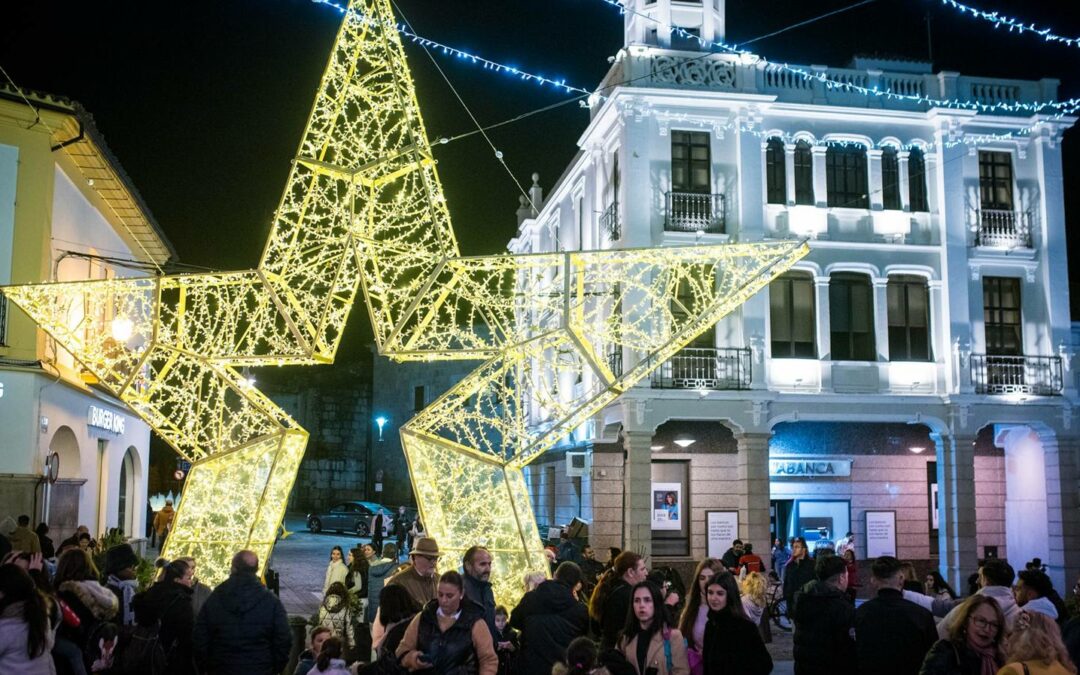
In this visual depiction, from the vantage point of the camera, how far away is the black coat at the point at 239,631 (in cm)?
755

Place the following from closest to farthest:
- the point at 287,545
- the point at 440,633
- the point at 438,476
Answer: the point at 440,633 < the point at 438,476 < the point at 287,545

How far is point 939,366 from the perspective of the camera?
1032 inches

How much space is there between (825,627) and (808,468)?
805 inches

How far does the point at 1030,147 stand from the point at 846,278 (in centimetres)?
602

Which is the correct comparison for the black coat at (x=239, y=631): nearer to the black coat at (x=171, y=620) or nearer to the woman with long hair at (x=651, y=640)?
the black coat at (x=171, y=620)

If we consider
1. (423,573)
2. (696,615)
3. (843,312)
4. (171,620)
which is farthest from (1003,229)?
(171,620)

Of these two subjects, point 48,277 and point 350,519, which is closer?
point 48,277

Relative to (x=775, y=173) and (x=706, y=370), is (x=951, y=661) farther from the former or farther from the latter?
(x=775, y=173)

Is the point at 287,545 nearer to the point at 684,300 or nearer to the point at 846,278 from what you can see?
the point at 684,300

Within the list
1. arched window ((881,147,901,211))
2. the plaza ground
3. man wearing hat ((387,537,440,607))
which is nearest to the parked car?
the plaza ground

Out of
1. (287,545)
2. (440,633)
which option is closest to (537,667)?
(440,633)

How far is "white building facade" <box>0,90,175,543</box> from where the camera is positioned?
18.5m

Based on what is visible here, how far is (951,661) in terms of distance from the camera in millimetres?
6352

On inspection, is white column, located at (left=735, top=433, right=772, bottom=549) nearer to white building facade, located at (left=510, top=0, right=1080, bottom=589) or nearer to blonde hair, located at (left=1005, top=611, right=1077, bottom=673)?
white building facade, located at (left=510, top=0, right=1080, bottom=589)
